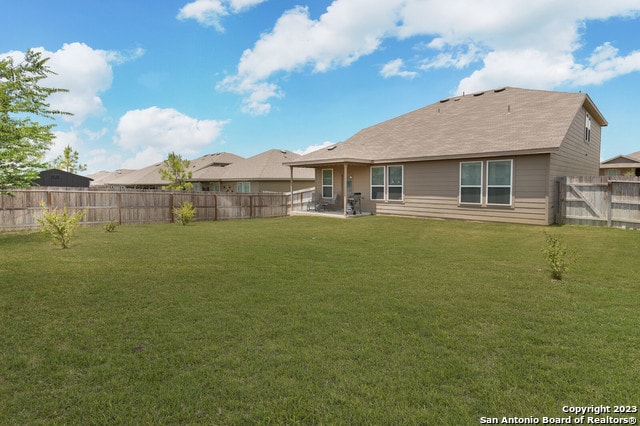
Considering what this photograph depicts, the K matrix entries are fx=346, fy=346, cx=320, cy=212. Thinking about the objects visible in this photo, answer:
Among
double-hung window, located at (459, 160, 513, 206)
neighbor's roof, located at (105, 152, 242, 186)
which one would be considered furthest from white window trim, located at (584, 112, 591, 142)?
neighbor's roof, located at (105, 152, 242, 186)

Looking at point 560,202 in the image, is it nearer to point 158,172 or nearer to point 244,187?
point 244,187

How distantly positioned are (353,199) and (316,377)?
50.0 feet

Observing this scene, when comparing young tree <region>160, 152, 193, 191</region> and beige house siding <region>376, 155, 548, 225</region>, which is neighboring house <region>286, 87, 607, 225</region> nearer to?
beige house siding <region>376, 155, 548, 225</region>

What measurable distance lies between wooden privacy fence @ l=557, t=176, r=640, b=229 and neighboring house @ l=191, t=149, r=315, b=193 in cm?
1852

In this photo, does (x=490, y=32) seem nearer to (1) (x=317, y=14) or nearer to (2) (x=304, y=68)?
(1) (x=317, y=14)

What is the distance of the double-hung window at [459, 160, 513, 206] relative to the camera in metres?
13.4

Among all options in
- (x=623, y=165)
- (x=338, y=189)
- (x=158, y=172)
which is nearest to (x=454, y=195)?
(x=338, y=189)

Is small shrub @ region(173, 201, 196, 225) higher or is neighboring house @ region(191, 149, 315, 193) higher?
neighboring house @ region(191, 149, 315, 193)

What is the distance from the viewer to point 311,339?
362cm

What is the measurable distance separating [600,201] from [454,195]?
492cm

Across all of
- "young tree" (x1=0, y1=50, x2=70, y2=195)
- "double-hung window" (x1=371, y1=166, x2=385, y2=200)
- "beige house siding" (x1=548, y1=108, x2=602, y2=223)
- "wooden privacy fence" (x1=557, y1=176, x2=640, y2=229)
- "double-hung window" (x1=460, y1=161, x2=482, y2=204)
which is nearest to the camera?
"young tree" (x1=0, y1=50, x2=70, y2=195)

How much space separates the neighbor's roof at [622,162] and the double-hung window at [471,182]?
19918mm

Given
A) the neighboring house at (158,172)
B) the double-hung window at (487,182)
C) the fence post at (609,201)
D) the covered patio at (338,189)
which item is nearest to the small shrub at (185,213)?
the covered patio at (338,189)

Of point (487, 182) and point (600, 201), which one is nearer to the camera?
point (600, 201)
